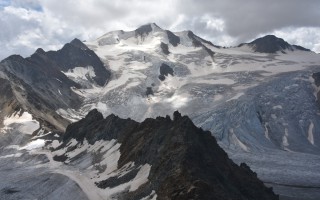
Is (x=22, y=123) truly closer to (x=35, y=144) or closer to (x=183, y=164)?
(x=35, y=144)

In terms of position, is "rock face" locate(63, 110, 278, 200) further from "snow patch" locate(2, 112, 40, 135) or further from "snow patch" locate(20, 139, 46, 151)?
"snow patch" locate(2, 112, 40, 135)

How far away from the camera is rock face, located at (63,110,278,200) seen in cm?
6506

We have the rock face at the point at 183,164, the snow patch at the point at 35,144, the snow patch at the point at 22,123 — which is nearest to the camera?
the rock face at the point at 183,164

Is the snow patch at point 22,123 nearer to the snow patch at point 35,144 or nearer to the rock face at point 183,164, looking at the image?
the snow patch at point 35,144

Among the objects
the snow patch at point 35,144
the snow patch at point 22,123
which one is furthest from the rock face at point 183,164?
the snow patch at point 22,123

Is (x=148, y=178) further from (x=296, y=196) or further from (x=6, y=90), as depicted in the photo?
(x=6, y=90)

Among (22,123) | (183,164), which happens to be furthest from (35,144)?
(183,164)

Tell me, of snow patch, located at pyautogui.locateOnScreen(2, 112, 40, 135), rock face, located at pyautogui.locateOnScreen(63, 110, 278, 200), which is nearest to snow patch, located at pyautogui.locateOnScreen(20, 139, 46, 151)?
snow patch, located at pyautogui.locateOnScreen(2, 112, 40, 135)

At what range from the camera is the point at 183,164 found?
71.0 m

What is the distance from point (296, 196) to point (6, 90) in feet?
385

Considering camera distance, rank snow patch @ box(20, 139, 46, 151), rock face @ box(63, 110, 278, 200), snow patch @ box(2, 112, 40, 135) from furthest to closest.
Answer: snow patch @ box(2, 112, 40, 135) → snow patch @ box(20, 139, 46, 151) → rock face @ box(63, 110, 278, 200)

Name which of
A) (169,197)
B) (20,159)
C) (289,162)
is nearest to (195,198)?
(169,197)

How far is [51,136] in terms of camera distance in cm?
15888

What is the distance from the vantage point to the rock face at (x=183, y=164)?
65062 millimetres
